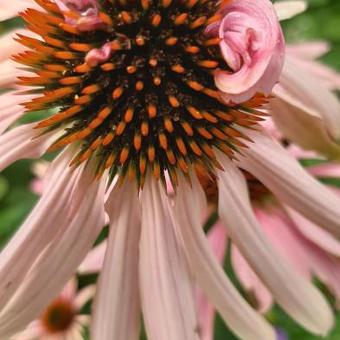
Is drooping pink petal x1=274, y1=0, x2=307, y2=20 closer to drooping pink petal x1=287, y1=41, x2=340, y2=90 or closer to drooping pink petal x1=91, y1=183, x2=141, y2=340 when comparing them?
drooping pink petal x1=287, y1=41, x2=340, y2=90

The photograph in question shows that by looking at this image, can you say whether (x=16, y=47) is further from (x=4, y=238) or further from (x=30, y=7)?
(x=4, y=238)

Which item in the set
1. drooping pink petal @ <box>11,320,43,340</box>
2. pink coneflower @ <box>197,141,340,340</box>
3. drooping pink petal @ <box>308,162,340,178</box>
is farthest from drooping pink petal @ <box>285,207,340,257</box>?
drooping pink petal @ <box>11,320,43,340</box>

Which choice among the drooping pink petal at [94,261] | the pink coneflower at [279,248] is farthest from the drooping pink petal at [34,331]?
the pink coneflower at [279,248]

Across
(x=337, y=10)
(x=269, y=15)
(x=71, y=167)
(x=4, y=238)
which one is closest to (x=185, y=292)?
(x=71, y=167)

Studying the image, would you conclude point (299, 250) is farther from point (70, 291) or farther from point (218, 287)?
point (70, 291)

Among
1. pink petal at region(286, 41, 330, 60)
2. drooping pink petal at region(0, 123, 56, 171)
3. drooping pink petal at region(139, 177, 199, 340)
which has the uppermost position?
drooping pink petal at region(0, 123, 56, 171)

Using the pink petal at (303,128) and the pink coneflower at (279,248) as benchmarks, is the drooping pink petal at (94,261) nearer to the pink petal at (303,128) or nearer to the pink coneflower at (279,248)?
the pink coneflower at (279,248)
